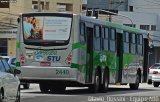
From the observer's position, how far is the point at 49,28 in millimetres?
25453

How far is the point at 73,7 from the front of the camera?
269 ft

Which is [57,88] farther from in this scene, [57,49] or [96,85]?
[57,49]

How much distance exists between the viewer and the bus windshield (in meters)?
25.4

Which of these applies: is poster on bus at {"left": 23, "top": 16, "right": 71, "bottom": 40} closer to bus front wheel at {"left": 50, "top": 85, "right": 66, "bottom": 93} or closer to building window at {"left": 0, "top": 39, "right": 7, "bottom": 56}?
bus front wheel at {"left": 50, "top": 85, "right": 66, "bottom": 93}

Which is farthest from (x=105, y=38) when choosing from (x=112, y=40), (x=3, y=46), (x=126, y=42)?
(x=3, y=46)

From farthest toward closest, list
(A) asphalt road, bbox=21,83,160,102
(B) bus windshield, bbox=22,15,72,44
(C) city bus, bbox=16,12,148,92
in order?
(B) bus windshield, bbox=22,15,72,44 < (C) city bus, bbox=16,12,148,92 < (A) asphalt road, bbox=21,83,160,102

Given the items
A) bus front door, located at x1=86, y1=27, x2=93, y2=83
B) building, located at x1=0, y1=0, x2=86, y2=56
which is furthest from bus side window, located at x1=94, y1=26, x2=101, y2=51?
building, located at x1=0, y1=0, x2=86, y2=56

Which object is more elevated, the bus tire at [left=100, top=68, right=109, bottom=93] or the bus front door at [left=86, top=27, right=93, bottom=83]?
the bus front door at [left=86, top=27, right=93, bottom=83]

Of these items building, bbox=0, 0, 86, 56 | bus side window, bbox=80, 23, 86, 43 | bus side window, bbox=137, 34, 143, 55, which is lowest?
building, bbox=0, 0, 86, 56

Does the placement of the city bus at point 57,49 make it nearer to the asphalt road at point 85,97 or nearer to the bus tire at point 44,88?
the asphalt road at point 85,97

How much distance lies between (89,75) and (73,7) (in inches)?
2190

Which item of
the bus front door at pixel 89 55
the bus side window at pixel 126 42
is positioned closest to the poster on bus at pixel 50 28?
the bus front door at pixel 89 55

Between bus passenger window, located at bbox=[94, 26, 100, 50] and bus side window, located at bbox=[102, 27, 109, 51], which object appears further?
bus side window, located at bbox=[102, 27, 109, 51]

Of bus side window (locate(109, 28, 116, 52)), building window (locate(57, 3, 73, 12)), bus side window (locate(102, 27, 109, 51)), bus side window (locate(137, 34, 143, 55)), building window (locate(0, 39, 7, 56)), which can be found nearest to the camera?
bus side window (locate(102, 27, 109, 51))
